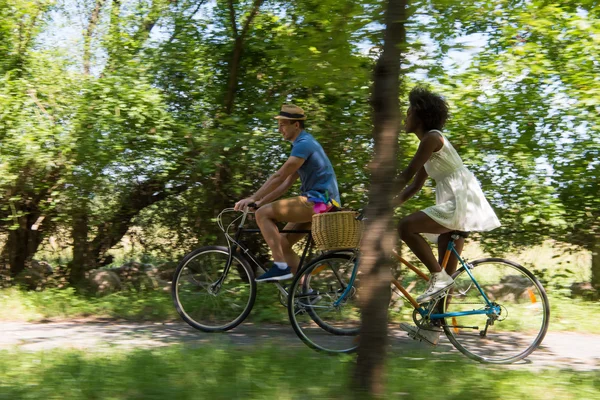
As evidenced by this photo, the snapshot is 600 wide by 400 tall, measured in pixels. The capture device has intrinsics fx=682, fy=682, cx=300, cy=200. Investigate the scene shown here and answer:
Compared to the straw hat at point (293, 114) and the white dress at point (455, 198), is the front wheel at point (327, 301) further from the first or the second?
the straw hat at point (293, 114)

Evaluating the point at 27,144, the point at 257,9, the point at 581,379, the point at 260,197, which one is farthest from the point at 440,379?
the point at 27,144

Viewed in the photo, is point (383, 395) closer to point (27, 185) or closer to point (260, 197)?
point (260, 197)

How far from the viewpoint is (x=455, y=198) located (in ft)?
18.5

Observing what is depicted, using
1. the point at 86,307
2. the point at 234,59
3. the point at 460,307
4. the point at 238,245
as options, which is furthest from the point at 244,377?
the point at 234,59

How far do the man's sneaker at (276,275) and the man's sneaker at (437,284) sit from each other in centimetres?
133

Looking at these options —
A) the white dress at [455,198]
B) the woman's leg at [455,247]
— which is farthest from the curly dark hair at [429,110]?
the woman's leg at [455,247]

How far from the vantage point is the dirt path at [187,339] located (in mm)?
5918

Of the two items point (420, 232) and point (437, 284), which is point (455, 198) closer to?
point (420, 232)

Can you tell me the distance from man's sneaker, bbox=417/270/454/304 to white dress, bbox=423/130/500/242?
0.42m

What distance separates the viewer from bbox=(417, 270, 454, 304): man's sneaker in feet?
18.7

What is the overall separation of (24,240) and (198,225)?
2814 millimetres

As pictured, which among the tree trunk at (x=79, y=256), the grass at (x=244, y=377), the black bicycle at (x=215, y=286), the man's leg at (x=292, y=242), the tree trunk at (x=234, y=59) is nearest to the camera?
the grass at (x=244, y=377)

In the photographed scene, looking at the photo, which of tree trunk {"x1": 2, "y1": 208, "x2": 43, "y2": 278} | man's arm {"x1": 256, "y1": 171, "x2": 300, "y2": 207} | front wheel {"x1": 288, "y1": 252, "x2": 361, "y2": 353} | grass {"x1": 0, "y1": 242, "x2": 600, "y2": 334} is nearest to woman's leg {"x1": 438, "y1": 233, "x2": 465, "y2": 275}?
front wheel {"x1": 288, "y1": 252, "x2": 361, "y2": 353}

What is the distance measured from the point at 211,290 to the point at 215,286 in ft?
0.19
